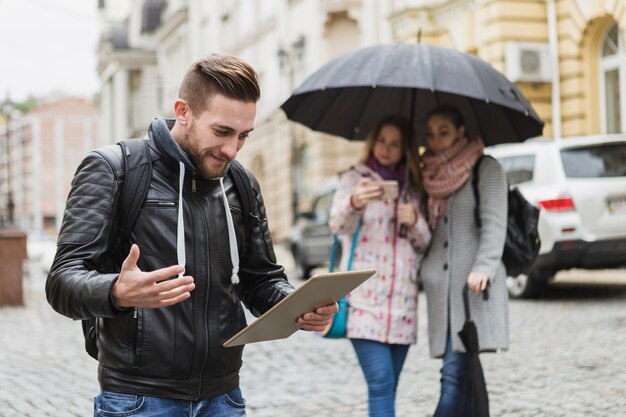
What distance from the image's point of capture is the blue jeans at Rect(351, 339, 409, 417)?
4.64 metres

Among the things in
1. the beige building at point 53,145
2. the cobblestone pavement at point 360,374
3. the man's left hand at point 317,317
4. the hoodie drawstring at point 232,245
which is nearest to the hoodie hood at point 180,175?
the hoodie drawstring at point 232,245

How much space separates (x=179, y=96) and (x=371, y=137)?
230cm

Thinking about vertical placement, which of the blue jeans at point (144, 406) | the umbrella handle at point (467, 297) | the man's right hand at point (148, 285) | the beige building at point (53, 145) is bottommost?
the blue jeans at point (144, 406)

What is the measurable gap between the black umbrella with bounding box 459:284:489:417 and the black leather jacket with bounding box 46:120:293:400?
2.04m

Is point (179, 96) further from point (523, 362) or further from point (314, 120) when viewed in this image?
point (523, 362)

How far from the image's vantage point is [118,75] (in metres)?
69.4

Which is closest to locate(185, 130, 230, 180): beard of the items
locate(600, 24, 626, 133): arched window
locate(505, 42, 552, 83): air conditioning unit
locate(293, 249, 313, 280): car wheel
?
locate(293, 249, 313, 280): car wheel

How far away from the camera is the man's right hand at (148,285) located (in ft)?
7.22

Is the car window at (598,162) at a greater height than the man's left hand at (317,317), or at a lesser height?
greater

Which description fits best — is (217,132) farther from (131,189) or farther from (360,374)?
(360,374)

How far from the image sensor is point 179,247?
8.37 feet

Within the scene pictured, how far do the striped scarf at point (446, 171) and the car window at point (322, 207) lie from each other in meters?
11.1

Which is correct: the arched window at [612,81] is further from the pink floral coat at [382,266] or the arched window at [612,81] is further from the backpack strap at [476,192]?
the pink floral coat at [382,266]

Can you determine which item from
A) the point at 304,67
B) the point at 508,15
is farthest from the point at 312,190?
the point at 508,15
